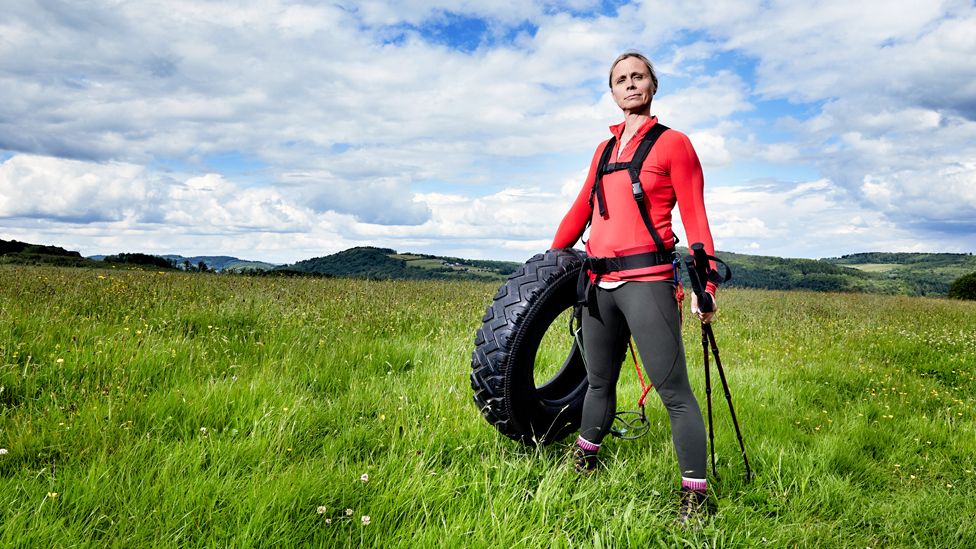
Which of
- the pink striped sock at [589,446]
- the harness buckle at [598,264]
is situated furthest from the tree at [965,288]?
the harness buckle at [598,264]

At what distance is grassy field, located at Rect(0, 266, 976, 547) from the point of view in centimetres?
284

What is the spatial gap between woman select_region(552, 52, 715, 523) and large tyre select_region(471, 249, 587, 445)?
0.31 m

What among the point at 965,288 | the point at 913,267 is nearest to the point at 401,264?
the point at 965,288

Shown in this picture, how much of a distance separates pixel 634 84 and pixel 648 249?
1078 mm

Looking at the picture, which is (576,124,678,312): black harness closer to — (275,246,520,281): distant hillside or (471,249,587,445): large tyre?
(471,249,587,445): large tyre

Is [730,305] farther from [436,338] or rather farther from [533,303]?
[533,303]

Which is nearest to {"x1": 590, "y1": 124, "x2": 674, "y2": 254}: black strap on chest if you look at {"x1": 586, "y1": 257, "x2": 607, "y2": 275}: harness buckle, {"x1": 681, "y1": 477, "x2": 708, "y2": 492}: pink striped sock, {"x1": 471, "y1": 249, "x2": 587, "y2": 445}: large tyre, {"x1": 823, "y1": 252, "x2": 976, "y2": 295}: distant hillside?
{"x1": 586, "y1": 257, "x2": 607, "y2": 275}: harness buckle

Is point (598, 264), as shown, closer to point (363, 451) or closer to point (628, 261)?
point (628, 261)

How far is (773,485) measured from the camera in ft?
13.2

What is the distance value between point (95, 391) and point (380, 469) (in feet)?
7.84

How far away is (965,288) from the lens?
35.7 meters

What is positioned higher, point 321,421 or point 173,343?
point 173,343

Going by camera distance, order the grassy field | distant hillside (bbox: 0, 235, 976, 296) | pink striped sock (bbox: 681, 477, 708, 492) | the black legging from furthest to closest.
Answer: distant hillside (bbox: 0, 235, 976, 296)
pink striped sock (bbox: 681, 477, 708, 492)
the black legging
the grassy field

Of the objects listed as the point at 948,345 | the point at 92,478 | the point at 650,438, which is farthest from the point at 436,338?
the point at 948,345
